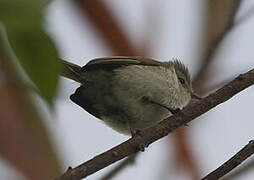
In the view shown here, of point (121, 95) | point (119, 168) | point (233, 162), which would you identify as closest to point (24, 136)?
point (119, 168)

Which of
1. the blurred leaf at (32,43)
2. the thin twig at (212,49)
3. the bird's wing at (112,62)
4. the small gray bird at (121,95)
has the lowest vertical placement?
the small gray bird at (121,95)

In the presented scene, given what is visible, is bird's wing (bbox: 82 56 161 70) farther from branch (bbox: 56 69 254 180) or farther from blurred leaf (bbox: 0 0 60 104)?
blurred leaf (bbox: 0 0 60 104)

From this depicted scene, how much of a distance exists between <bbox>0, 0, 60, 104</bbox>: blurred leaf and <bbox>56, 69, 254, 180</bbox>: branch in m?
0.76

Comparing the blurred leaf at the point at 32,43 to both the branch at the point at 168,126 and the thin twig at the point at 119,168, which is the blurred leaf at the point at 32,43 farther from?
the thin twig at the point at 119,168

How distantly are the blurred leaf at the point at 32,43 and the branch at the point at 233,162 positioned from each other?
2.81 feet

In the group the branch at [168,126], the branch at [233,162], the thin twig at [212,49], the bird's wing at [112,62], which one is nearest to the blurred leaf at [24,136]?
the branch at [168,126]

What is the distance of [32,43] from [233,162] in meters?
1.00

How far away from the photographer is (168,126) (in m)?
1.84

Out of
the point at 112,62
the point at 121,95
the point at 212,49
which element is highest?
the point at 212,49

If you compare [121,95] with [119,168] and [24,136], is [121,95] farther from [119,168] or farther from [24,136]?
[24,136]

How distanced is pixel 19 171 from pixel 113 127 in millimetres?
2030

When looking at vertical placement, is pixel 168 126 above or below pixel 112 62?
above

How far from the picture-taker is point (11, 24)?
2.08 feet

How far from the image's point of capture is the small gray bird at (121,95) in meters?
3.13
